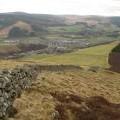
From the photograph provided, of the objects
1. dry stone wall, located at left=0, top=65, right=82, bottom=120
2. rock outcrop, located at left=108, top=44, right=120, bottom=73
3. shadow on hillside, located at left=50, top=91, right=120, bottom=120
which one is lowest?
rock outcrop, located at left=108, top=44, right=120, bottom=73

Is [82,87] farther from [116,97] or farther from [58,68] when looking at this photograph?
[58,68]

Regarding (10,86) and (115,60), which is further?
(115,60)

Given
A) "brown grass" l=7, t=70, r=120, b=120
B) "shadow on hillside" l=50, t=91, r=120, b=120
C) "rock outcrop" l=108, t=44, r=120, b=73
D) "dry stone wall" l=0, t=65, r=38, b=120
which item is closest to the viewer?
"dry stone wall" l=0, t=65, r=38, b=120

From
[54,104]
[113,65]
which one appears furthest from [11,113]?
[113,65]

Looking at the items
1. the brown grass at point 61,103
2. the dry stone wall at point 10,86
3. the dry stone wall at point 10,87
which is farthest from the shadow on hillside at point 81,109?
the dry stone wall at point 10,87

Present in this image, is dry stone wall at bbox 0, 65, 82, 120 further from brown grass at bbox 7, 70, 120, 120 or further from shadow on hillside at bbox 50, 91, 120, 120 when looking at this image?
shadow on hillside at bbox 50, 91, 120, 120

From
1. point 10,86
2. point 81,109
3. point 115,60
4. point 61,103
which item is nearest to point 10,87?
point 10,86

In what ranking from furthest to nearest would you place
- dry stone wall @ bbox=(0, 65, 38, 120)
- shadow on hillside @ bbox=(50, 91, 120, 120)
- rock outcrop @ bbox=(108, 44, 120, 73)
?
rock outcrop @ bbox=(108, 44, 120, 73)
shadow on hillside @ bbox=(50, 91, 120, 120)
dry stone wall @ bbox=(0, 65, 38, 120)

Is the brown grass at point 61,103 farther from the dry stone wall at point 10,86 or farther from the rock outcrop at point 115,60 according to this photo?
the rock outcrop at point 115,60

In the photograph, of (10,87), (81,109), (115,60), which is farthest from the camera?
(115,60)

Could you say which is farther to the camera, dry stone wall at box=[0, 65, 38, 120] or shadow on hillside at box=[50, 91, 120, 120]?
shadow on hillside at box=[50, 91, 120, 120]

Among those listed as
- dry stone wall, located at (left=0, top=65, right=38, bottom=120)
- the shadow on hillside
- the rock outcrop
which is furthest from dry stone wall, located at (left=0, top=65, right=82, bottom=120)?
the rock outcrop

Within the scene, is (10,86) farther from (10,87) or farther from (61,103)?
(61,103)

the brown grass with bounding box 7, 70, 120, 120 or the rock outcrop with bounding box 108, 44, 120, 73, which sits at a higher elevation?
the brown grass with bounding box 7, 70, 120, 120
